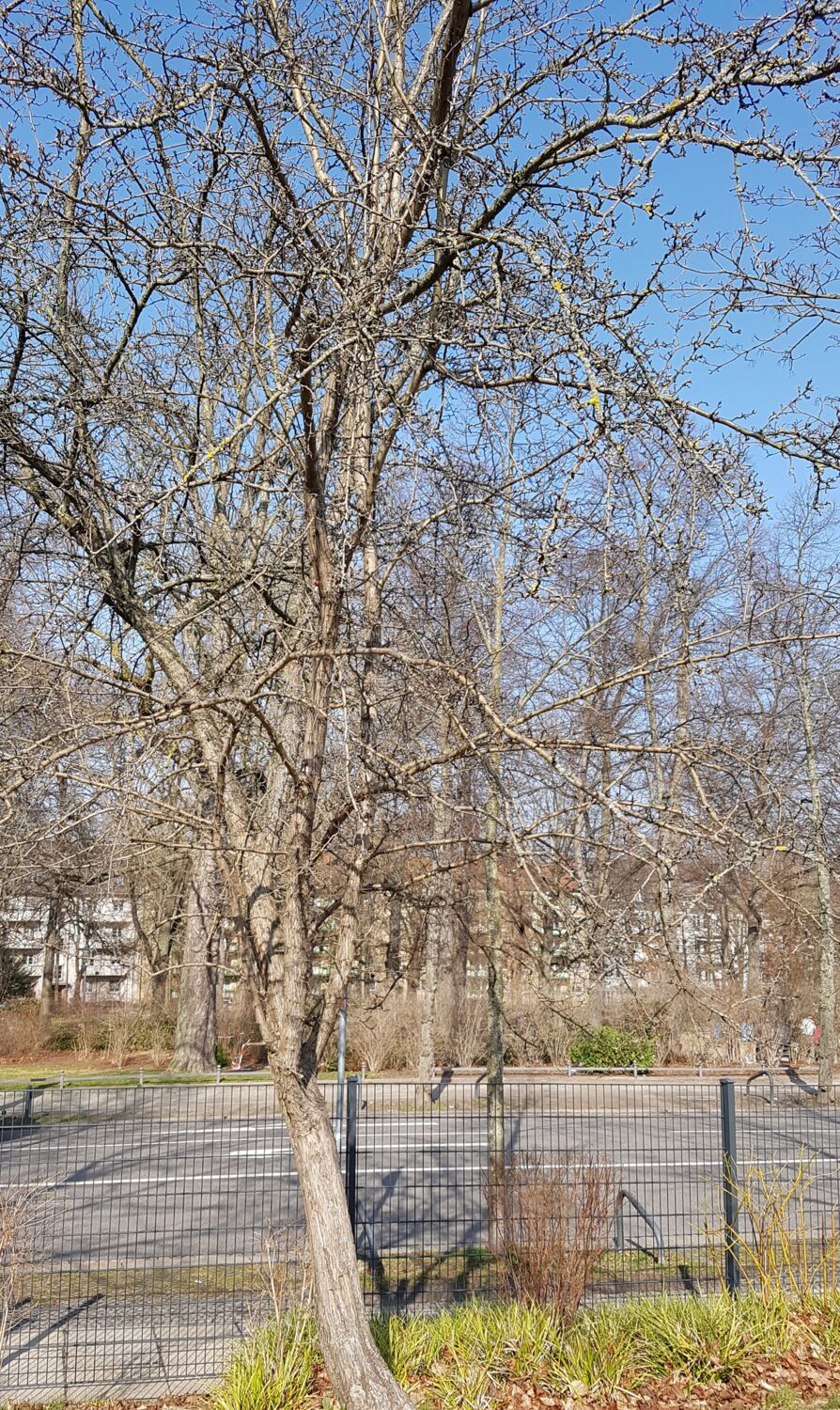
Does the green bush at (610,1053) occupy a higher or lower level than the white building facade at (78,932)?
lower

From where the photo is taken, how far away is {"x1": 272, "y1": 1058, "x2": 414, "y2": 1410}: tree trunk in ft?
13.7

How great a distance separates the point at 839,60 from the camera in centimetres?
369

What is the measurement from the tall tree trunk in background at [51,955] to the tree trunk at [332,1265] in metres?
22.0

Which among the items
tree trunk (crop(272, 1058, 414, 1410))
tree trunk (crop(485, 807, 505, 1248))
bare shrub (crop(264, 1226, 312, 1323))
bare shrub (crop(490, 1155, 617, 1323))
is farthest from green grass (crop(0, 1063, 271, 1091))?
tree trunk (crop(272, 1058, 414, 1410))

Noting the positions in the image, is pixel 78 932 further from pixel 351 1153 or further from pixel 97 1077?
pixel 351 1153

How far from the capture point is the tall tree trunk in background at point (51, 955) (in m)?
28.1

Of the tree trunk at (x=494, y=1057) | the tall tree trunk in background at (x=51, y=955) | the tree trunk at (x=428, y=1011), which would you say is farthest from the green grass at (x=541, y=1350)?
the tall tree trunk in background at (x=51, y=955)

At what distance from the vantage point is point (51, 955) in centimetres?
3341

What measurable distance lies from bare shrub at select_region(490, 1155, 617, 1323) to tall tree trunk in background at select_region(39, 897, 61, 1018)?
20674 millimetres

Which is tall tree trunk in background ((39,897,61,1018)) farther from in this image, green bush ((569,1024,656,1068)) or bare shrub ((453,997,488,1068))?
green bush ((569,1024,656,1068))

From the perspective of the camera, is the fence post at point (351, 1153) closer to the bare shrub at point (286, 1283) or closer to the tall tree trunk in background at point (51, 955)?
the bare shrub at point (286, 1283)

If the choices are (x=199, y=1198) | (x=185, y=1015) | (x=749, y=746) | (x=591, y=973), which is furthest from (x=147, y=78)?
(x=185, y=1015)

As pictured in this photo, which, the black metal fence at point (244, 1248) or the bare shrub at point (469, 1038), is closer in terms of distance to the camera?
the black metal fence at point (244, 1248)

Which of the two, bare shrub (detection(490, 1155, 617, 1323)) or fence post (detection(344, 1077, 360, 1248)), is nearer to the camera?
bare shrub (detection(490, 1155, 617, 1323))
